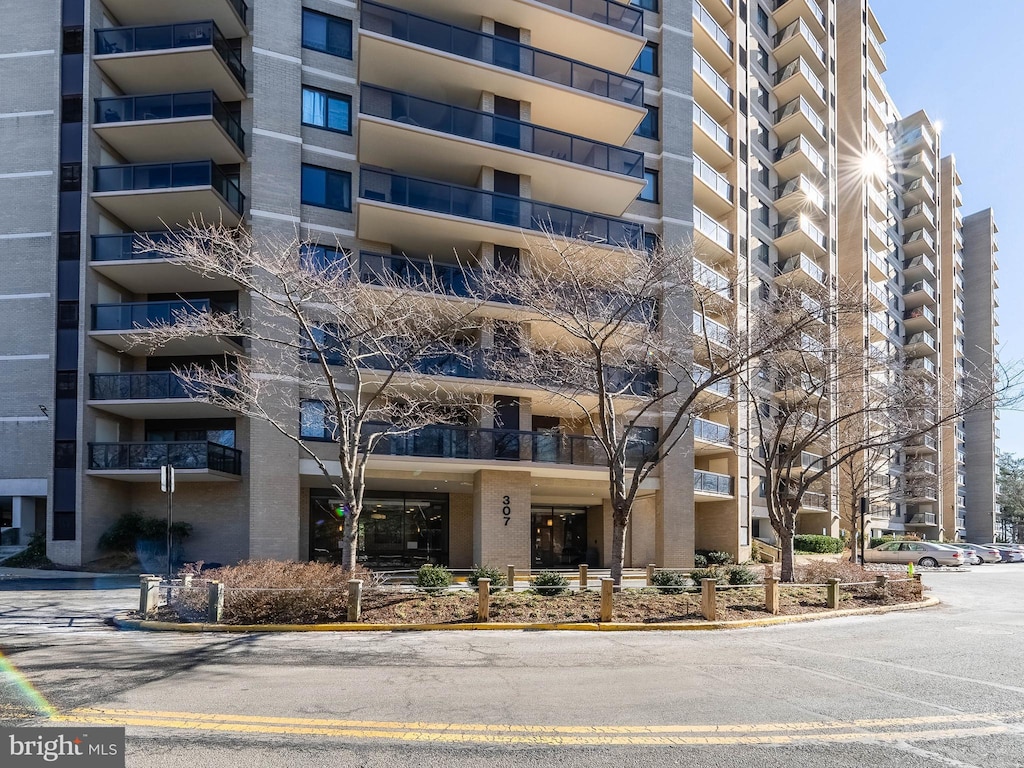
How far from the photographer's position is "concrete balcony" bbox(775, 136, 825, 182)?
4444 centimetres

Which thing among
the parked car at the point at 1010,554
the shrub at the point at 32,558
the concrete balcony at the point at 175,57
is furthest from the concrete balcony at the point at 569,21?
the parked car at the point at 1010,554

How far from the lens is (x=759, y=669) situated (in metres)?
10.4

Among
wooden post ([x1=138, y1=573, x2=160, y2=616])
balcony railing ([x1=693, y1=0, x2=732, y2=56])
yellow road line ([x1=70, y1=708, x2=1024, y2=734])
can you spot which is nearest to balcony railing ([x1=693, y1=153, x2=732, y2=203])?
balcony railing ([x1=693, y1=0, x2=732, y2=56])

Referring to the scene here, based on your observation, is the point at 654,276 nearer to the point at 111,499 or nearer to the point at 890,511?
the point at 111,499

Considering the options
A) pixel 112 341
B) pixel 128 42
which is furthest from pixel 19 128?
pixel 112 341

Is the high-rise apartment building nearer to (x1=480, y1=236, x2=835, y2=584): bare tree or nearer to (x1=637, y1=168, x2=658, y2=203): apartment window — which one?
(x1=637, y1=168, x2=658, y2=203): apartment window

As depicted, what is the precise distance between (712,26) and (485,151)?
1751 centimetres

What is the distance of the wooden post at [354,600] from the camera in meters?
14.0

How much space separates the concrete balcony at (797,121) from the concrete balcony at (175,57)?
3378 centimetres

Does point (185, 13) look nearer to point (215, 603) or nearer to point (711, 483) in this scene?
point (215, 603)

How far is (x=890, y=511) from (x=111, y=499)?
198 feet

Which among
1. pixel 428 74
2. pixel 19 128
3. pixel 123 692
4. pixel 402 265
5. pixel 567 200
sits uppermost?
pixel 428 74

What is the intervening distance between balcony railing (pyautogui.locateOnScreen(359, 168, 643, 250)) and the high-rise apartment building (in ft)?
0.36

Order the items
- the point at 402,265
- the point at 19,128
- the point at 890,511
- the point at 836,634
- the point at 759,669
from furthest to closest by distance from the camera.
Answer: the point at 890,511
the point at 19,128
the point at 402,265
the point at 836,634
the point at 759,669
